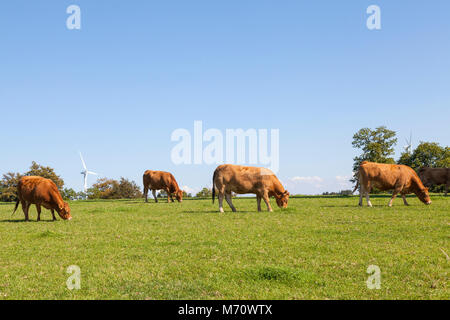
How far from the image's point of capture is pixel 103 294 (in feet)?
18.6

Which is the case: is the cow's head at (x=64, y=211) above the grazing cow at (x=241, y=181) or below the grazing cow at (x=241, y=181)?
below

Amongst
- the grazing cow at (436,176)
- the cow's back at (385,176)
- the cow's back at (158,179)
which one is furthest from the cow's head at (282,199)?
the grazing cow at (436,176)

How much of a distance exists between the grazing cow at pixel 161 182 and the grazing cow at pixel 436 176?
28171 millimetres

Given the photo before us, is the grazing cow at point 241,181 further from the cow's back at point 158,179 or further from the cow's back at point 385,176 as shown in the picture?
the cow's back at point 158,179

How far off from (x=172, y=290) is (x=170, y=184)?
95.9 feet

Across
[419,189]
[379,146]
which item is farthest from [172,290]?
[379,146]

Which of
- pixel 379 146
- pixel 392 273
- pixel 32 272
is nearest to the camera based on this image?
pixel 392 273

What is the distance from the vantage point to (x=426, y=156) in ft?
188

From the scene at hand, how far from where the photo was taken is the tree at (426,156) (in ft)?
185

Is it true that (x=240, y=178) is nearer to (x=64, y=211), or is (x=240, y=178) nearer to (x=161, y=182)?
(x=64, y=211)

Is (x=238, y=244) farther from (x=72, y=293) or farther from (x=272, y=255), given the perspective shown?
(x=72, y=293)

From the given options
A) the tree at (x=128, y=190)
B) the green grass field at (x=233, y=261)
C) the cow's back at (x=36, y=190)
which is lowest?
the tree at (x=128, y=190)

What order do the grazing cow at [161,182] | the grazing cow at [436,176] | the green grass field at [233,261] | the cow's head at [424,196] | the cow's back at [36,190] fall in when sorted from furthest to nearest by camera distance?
the grazing cow at [436,176] < the grazing cow at [161,182] < the cow's head at [424,196] < the cow's back at [36,190] < the green grass field at [233,261]

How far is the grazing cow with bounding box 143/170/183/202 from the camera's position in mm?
34531
